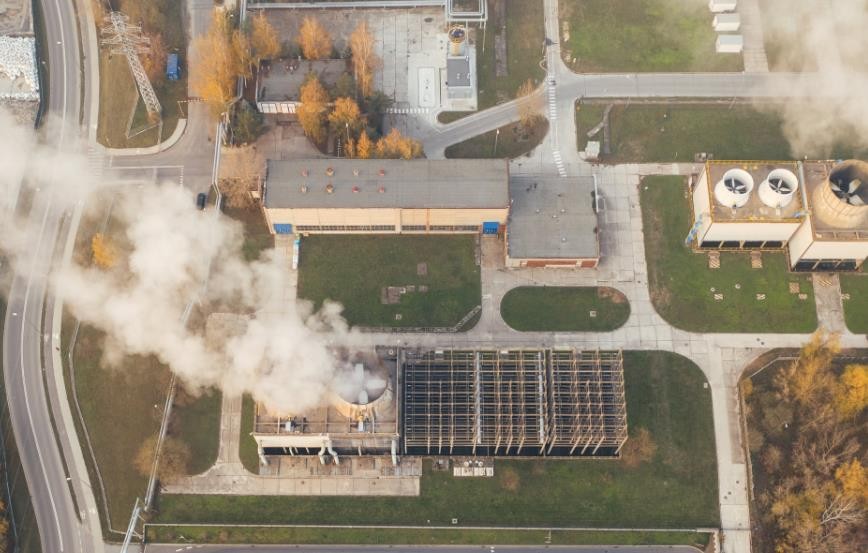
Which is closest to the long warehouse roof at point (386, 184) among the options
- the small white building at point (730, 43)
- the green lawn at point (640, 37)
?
the green lawn at point (640, 37)

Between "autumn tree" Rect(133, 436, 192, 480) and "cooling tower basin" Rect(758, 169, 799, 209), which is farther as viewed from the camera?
"cooling tower basin" Rect(758, 169, 799, 209)

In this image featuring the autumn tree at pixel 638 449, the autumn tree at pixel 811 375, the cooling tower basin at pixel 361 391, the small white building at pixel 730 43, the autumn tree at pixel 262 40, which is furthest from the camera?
the small white building at pixel 730 43

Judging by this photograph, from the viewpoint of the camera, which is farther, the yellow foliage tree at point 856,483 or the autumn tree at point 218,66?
the autumn tree at point 218,66

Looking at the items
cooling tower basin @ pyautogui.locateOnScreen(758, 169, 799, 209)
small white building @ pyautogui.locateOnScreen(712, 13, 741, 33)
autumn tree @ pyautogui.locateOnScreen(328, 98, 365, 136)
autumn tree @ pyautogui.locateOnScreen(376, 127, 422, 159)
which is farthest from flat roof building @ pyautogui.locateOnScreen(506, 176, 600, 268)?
small white building @ pyautogui.locateOnScreen(712, 13, 741, 33)

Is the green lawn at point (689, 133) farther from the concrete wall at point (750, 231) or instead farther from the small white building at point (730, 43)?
the concrete wall at point (750, 231)

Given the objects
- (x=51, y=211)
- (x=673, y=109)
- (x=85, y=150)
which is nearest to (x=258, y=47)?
(x=85, y=150)

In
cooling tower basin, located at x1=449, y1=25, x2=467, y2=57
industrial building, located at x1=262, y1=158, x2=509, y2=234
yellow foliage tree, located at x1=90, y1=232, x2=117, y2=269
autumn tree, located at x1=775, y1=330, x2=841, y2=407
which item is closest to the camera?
autumn tree, located at x1=775, y1=330, x2=841, y2=407

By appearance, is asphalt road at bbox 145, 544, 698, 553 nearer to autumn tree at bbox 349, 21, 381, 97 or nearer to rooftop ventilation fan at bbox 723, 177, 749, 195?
rooftop ventilation fan at bbox 723, 177, 749, 195
